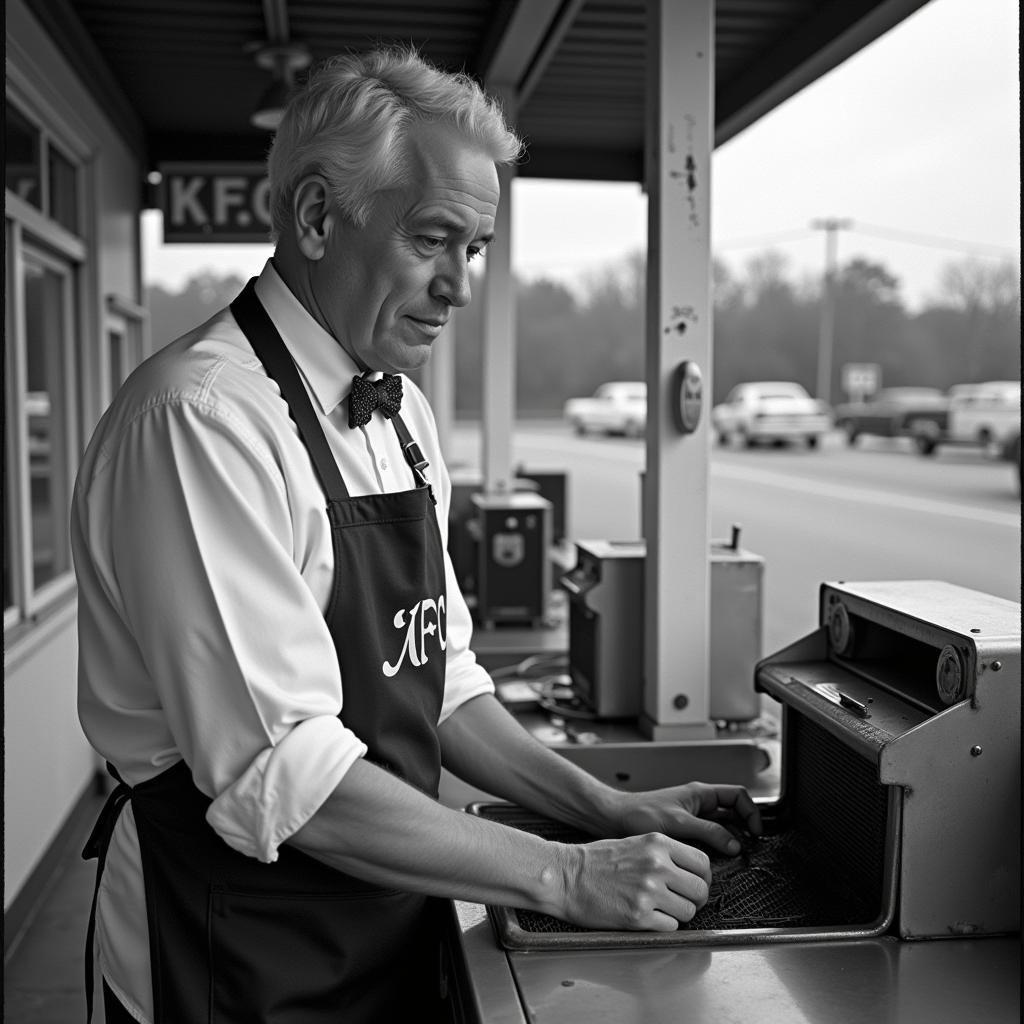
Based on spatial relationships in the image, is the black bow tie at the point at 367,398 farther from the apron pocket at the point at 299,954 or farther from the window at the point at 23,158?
the window at the point at 23,158

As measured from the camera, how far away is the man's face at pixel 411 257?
1.32 meters

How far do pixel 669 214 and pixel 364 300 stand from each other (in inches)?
67.4

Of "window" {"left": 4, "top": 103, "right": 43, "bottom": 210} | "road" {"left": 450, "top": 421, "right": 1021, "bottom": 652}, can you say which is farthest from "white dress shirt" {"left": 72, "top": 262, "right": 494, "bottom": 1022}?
"road" {"left": 450, "top": 421, "right": 1021, "bottom": 652}

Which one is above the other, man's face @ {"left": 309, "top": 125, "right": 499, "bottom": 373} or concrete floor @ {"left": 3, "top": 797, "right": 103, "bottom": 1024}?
man's face @ {"left": 309, "top": 125, "right": 499, "bottom": 373}

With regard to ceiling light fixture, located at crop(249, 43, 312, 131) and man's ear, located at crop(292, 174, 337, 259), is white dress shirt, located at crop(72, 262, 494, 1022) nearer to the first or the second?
man's ear, located at crop(292, 174, 337, 259)

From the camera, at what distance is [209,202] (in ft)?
19.5

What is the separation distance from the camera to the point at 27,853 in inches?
152

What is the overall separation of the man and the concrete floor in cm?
223

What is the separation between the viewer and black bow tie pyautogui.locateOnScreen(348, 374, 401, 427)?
→ 141 centimetres

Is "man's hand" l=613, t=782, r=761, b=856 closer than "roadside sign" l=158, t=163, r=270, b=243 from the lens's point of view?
Yes

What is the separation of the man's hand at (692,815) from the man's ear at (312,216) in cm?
83

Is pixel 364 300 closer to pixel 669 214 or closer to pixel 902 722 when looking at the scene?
pixel 902 722

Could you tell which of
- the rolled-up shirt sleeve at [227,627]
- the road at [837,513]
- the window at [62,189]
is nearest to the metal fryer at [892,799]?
the rolled-up shirt sleeve at [227,627]

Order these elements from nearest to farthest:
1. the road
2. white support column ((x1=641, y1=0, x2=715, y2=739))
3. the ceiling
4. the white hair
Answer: the white hair → white support column ((x1=641, y1=0, x2=715, y2=739)) → the ceiling → the road
